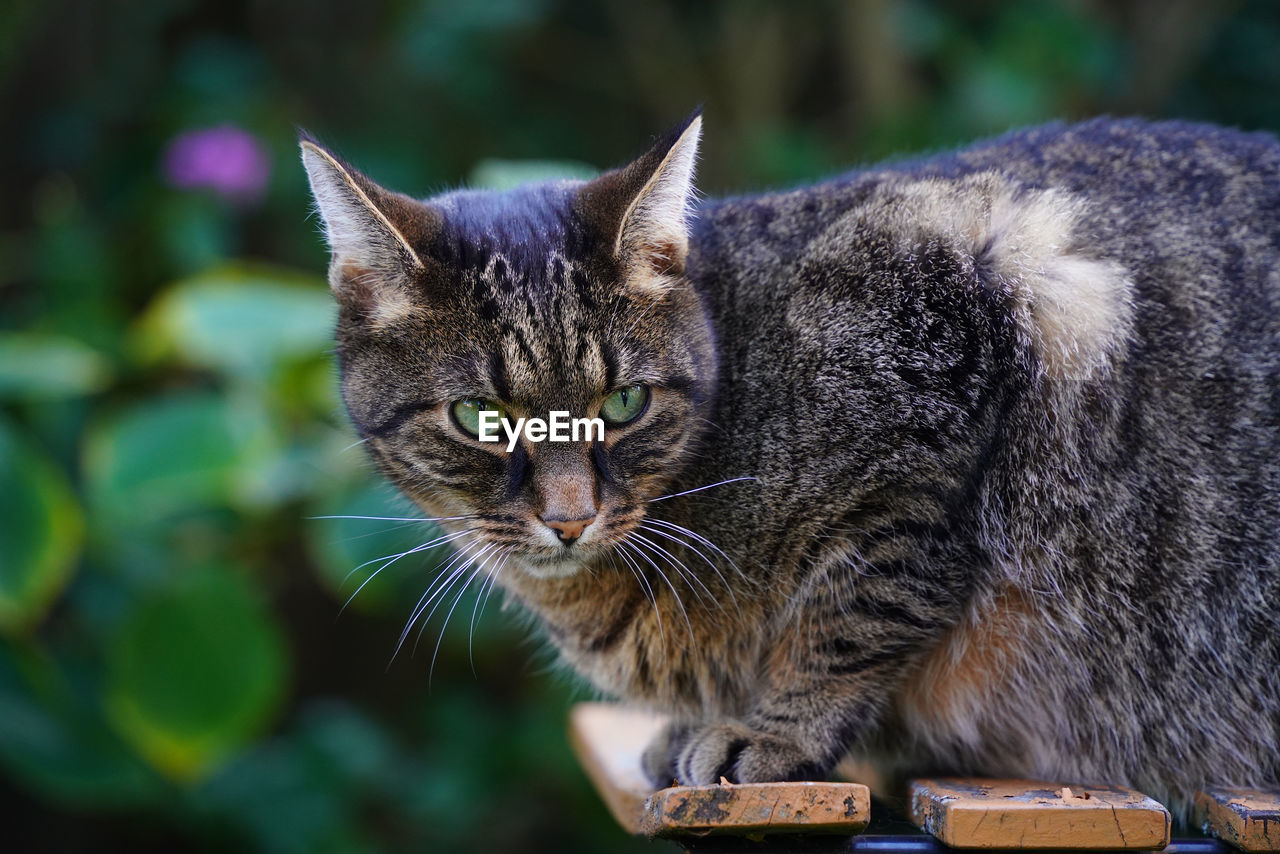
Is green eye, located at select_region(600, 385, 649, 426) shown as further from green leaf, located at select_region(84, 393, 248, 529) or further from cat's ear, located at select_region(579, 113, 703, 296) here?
green leaf, located at select_region(84, 393, 248, 529)

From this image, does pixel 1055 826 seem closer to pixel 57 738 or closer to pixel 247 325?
pixel 247 325

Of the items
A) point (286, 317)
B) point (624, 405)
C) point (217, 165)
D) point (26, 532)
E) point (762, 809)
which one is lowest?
point (762, 809)

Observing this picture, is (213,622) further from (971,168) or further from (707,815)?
(971,168)

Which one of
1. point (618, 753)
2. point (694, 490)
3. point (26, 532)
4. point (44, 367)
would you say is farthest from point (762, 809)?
point (44, 367)

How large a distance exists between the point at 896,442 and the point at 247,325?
4.79 ft

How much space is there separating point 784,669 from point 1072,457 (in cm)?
46

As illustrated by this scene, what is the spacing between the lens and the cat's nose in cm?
142

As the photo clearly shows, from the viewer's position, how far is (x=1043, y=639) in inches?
60.6

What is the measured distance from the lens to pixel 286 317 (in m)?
2.39

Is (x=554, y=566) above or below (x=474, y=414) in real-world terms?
below

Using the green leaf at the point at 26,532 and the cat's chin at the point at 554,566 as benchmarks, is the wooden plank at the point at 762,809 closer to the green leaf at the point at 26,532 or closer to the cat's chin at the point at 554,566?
the cat's chin at the point at 554,566

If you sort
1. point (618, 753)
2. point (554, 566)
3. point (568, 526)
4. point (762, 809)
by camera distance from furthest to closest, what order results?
point (618, 753) < point (554, 566) < point (568, 526) < point (762, 809)

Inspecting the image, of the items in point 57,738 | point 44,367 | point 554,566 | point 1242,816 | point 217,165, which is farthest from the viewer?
point 217,165

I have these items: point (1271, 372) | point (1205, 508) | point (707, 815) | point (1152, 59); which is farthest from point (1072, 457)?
point (1152, 59)
